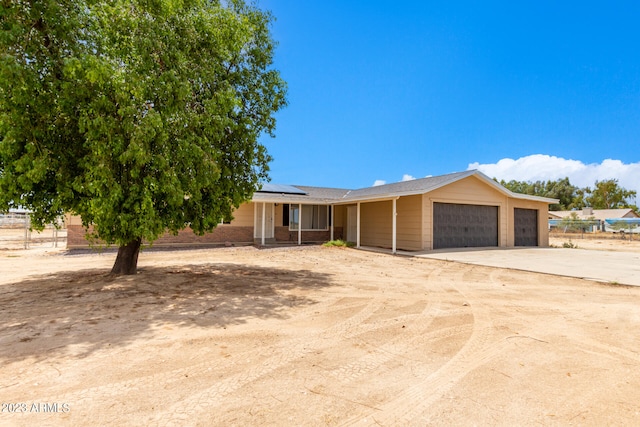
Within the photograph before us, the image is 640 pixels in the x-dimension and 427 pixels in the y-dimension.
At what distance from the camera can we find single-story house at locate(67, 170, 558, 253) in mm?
14672

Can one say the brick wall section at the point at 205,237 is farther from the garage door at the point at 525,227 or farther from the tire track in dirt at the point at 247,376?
the garage door at the point at 525,227

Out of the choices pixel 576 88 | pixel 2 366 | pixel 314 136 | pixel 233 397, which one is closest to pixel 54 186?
pixel 2 366

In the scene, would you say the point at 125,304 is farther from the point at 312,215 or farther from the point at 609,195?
the point at 609,195

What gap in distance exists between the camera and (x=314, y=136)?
19766 millimetres

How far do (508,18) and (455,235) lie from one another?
9300 millimetres

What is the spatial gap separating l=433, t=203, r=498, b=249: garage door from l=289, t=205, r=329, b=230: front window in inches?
279

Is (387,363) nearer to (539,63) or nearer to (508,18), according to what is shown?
(508,18)

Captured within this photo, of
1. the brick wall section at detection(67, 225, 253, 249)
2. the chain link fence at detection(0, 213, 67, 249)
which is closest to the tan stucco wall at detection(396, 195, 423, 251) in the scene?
the brick wall section at detection(67, 225, 253, 249)

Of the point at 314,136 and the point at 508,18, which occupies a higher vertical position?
the point at 508,18

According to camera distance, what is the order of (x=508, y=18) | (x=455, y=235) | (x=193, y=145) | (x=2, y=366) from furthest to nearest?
1. (x=455, y=235)
2. (x=508, y=18)
3. (x=193, y=145)
4. (x=2, y=366)

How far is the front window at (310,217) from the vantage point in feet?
61.8

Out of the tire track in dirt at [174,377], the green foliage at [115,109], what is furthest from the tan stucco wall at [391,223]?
the tire track in dirt at [174,377]

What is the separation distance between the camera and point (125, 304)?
5.28 meters

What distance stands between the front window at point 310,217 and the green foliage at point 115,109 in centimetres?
1192
